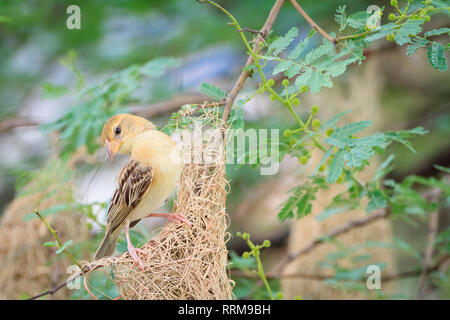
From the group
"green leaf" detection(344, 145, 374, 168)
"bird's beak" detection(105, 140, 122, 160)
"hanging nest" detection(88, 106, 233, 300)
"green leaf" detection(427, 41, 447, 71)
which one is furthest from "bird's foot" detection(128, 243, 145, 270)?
"green leaf" detection(427, 41, 447, 71)

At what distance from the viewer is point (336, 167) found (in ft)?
6.68

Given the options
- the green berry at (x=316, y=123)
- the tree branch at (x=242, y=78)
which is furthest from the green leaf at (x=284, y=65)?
the green berry at (x=316, y=123)

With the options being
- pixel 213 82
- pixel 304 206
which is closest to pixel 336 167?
pixel 304 206

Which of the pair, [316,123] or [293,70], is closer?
[293,70]

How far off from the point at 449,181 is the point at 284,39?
67.0 inches

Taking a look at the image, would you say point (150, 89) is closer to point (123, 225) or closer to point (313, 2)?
point (313, 2)

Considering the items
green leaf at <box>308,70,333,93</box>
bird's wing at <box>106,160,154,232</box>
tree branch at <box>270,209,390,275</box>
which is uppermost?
green leaf at <box>308,70,333,93</box>

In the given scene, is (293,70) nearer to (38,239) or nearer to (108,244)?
(108,244)

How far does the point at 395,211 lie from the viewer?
269 cm

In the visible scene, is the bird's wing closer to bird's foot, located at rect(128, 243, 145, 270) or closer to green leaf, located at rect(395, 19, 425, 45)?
bird's foot, located at rect(128, 243, 145, 270)

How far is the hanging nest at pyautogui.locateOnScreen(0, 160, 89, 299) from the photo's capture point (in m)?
3.00

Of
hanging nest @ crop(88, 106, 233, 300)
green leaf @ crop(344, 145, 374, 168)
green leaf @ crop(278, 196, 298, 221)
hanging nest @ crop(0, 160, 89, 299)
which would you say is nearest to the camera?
hanging nest @ crop(88, 106, 233, 300)

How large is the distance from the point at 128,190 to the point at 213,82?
7.23ft
